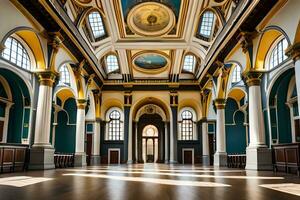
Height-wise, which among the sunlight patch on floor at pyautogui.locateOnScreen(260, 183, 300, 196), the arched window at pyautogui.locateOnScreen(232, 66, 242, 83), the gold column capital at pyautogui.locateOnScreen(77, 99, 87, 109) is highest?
the arched window at pyautogui.locateOnScreen(232, 66, 242, 83)

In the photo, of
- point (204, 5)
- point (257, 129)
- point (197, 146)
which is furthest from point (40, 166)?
point (197, 146)

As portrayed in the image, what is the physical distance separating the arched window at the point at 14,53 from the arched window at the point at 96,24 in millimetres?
4854

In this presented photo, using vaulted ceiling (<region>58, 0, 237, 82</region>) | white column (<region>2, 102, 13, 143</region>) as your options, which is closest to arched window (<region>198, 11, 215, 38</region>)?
vaulted ceiling (<region>58, 0, 237, 82</region>)

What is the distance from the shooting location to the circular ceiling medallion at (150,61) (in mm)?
23812

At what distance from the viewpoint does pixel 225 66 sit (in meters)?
17.6

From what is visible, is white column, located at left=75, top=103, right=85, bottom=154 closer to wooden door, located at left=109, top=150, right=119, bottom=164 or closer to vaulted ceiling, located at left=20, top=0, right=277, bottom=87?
vaulted ceiling, located at left=20, top=0, right=277, bottom=87

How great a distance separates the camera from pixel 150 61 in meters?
25.0

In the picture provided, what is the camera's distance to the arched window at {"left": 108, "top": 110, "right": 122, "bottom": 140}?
27.5 meters

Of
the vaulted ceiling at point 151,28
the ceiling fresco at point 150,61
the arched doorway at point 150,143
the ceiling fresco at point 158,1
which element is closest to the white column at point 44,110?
the vaulted ceiling at point 151,28

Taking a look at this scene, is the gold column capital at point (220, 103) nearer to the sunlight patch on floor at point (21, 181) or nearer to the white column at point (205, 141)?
the white column at point (205, 141)

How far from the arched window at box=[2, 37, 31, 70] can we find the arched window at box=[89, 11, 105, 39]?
15.9 feet

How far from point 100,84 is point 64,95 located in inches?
130

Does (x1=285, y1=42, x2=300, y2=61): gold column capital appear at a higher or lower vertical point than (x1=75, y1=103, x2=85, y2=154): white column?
higher

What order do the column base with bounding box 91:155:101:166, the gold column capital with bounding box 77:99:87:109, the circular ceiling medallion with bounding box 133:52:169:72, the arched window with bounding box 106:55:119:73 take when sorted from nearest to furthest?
the gold column capital with bounding box 77:99:87:109 → the circular ceiling medallion with bounding box 133:52:169:72 → the column base with bounding box 91:155:101:166 → the arched window with bounding box 106:55:119:73
